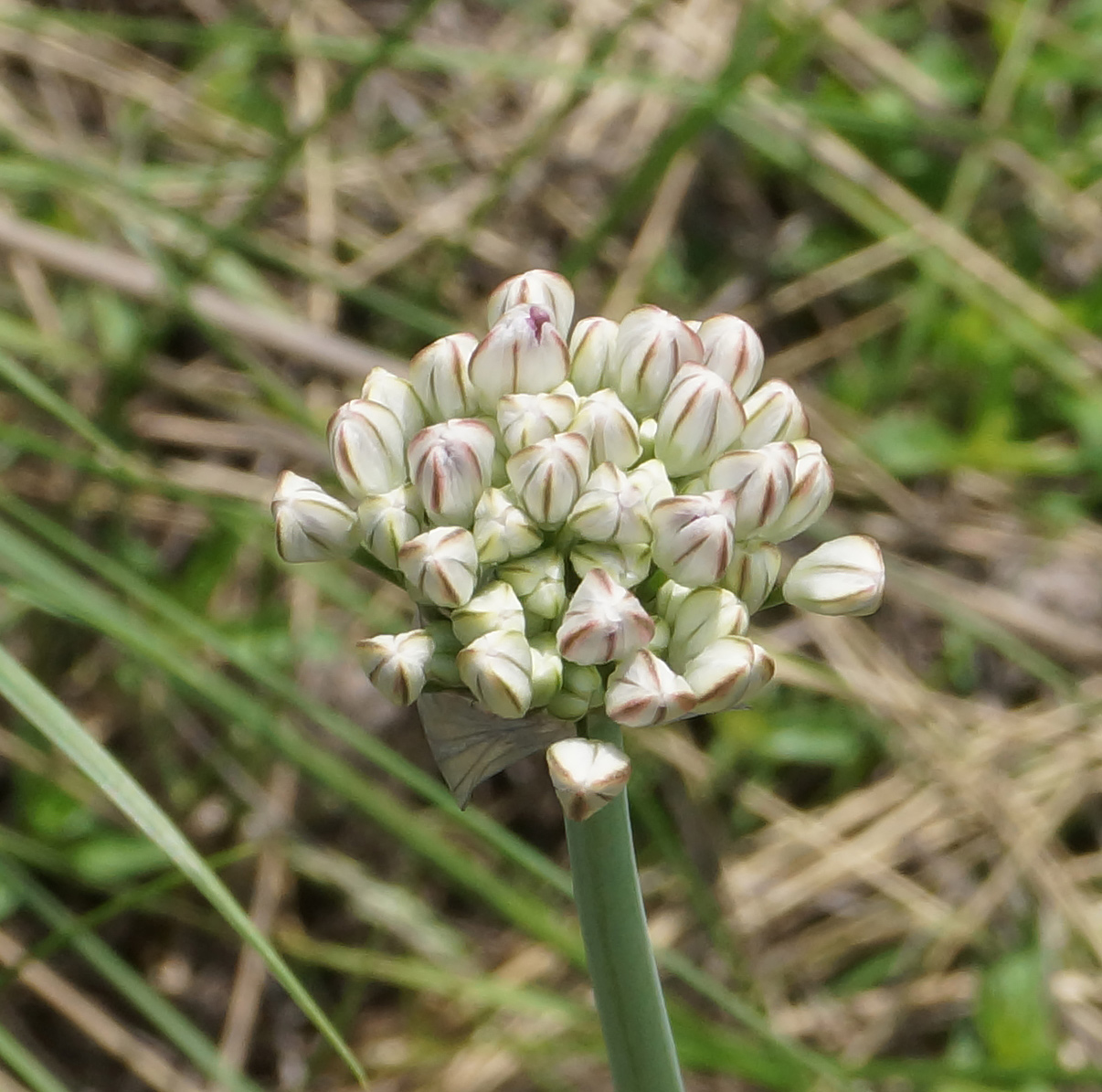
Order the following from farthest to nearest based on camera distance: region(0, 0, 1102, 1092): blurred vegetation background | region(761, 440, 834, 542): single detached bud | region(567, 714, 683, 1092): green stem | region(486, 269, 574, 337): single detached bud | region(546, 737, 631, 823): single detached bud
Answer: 1. region(0, 0, 1102, 1092): blurred vegetation background
2. region(486, 269, 574, 337): single detached bud
3. region(761, 440, 834, 542): single detached bud
4. region(567, 714, 683, 1092): green stem
5. region(546, 737, 631, 823): single detached bud

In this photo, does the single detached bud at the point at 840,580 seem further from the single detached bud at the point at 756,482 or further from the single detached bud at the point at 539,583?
the single detached bud at the point at 539,583

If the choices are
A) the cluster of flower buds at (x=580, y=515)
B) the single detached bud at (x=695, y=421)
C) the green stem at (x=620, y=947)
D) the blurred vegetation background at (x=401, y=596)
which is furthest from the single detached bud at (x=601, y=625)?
the blurred vegetation background at (x=401, y=596)

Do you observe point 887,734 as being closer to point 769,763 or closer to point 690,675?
point 769,763

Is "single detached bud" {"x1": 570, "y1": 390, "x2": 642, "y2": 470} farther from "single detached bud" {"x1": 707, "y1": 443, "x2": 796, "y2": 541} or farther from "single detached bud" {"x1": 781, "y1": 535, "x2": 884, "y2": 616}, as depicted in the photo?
"single detached bud" {"x1": 781, "y1": 535, "x2": 884, "y2": 616}

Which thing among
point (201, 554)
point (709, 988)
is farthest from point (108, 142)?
point (709, 988)

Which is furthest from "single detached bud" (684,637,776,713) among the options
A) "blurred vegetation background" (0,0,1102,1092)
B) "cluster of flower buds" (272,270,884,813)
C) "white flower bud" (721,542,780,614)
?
"blurred vegetation background" (0,0,1102,1092)

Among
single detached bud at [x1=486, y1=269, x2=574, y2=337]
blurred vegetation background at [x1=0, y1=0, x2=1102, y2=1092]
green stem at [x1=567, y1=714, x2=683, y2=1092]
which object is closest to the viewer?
green stem at [x1=567, y1=714, x2=683, y2=1092]
